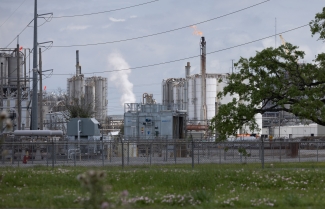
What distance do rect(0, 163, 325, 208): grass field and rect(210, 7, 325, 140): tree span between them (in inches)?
465

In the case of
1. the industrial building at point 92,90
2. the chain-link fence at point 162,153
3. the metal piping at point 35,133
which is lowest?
the chain-link fence at point 162,153

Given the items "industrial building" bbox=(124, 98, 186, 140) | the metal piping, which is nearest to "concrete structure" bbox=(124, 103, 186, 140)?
"industrial building" bbox=(124, 98, 186, 140)

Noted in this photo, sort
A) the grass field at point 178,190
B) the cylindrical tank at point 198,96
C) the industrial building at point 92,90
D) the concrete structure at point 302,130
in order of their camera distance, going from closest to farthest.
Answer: the grass field at point 178,190
the concrete structure at point 302,130
the cylindrical tank at point 198,96
the industrial building at point 92,90

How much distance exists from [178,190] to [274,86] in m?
17.2

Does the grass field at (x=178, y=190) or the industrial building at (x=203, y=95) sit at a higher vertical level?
the industrial building at (x=203, y=95)

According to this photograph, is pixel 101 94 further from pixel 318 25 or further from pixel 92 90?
pixel 318 25

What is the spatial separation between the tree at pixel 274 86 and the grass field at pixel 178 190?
38.7 ft

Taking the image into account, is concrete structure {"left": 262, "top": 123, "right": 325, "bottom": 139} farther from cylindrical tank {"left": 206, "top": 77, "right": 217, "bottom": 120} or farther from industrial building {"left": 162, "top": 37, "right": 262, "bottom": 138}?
cylindrical tank {"left": 206, "top": 77, "right": 217, "bottom": 120}

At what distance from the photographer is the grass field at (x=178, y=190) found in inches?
591

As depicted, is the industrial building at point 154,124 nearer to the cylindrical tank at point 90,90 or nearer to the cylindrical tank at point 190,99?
the cylindrical tank at point 190,99

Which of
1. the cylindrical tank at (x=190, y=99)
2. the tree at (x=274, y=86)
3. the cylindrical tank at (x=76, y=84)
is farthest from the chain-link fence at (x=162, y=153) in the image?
the cylindrical tank at (x=76, y=84)

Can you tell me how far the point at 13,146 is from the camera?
35312 millimetres

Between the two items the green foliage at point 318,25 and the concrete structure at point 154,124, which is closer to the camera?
the green foliage at point 318,25

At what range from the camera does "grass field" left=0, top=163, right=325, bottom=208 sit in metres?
15.0
